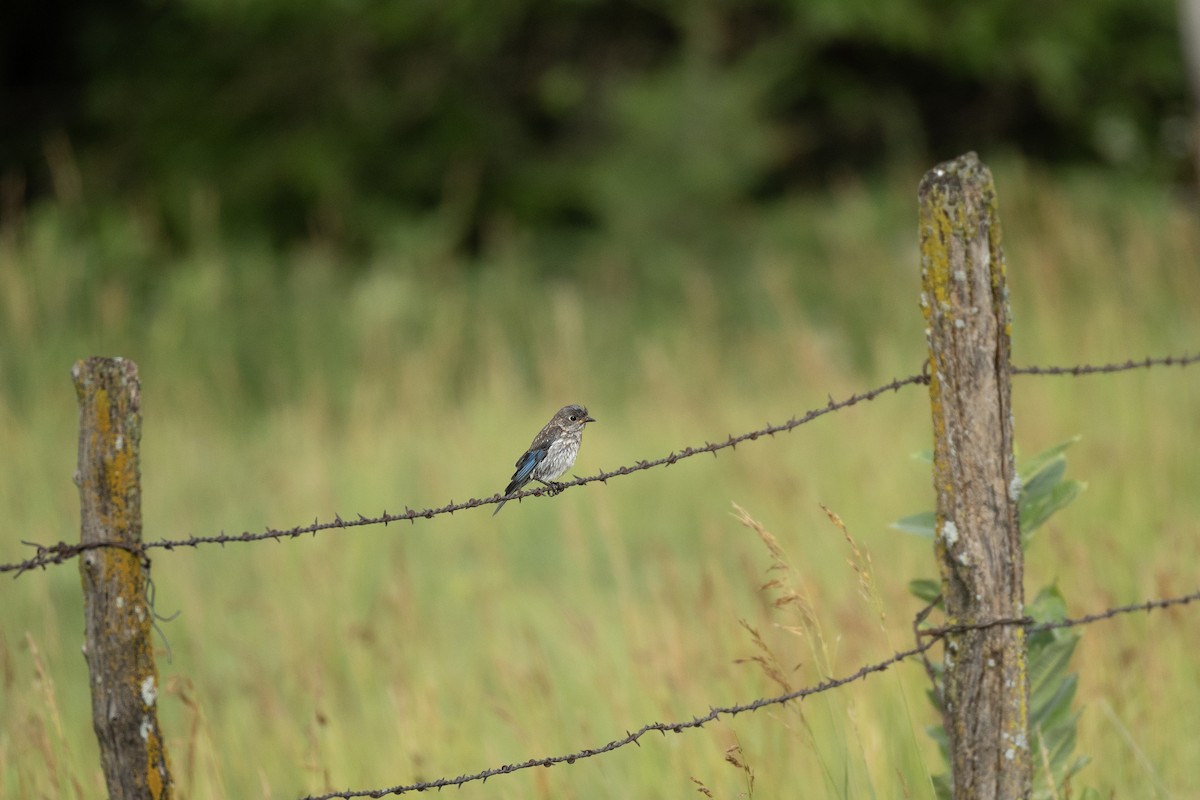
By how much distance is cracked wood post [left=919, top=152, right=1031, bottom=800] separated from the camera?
7.94ft

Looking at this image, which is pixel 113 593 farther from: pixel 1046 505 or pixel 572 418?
pixel 1046 505

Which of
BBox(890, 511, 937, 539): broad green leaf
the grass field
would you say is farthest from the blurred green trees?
BBox(890, 511, 937, 539): broad green leaf

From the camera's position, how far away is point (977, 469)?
95.3 inches

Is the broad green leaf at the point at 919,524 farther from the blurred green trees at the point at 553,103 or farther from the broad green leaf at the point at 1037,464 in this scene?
Result: the blurred green trees at the point at 553,103

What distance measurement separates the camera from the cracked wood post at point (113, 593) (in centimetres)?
231

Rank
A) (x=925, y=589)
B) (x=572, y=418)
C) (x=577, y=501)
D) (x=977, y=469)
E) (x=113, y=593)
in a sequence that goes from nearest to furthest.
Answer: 1. (x=113, y=593)
2. (x=977, y=469)
3. (x=572, y=418)
4. (x=925, y=589)
5. (x=577, y=501)

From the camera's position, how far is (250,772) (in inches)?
150

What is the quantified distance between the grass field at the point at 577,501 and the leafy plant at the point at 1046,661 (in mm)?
234

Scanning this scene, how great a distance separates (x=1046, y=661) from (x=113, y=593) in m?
1.93

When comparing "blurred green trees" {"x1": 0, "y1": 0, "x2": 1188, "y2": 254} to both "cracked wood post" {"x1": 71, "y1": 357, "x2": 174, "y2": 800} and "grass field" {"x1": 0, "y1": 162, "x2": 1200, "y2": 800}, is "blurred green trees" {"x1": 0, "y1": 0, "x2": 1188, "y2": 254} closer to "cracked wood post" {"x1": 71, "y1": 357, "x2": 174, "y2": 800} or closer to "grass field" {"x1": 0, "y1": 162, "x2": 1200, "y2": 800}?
"grass field" {"x1": 0, "y1": 162, "x2": 1200, "y2": 800}

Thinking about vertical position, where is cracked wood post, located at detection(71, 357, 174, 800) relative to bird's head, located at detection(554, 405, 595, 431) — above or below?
below

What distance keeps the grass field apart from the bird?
551mm

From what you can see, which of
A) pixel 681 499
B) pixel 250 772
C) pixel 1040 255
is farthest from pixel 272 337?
pixel 250 772

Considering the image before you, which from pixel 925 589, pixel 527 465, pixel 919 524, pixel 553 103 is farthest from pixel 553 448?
pixel 553 103
